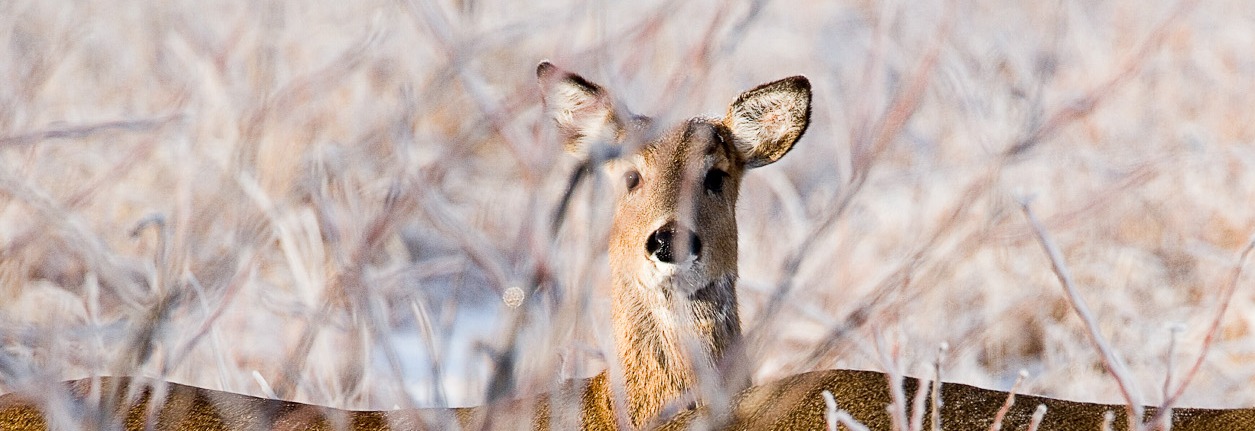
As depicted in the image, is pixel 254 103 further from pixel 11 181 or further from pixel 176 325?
pixel 176 325

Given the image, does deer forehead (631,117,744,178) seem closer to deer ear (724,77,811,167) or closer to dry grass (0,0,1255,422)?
deer ear (724,77,811,167)

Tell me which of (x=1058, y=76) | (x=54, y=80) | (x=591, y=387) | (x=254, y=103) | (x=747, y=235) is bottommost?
A: (x=254, y=103)

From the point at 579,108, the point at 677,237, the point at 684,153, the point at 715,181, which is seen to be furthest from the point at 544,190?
the point at 715,181

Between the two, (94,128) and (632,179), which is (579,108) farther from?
(94,128)

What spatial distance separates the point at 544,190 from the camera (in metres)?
1.67

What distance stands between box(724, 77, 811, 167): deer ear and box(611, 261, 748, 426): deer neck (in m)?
0.39

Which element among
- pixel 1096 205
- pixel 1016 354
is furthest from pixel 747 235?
pixel 1096 205

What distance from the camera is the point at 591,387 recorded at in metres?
3.30

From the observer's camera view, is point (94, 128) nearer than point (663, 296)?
Yes

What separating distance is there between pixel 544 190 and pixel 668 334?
168 cm

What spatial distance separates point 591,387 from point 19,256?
4.08ft

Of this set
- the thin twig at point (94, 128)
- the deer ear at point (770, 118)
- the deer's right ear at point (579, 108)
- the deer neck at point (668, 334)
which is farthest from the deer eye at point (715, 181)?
the thin twig at point (94, 128)

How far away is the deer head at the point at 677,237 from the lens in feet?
10.6

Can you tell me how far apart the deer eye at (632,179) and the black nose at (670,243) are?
214 mm
